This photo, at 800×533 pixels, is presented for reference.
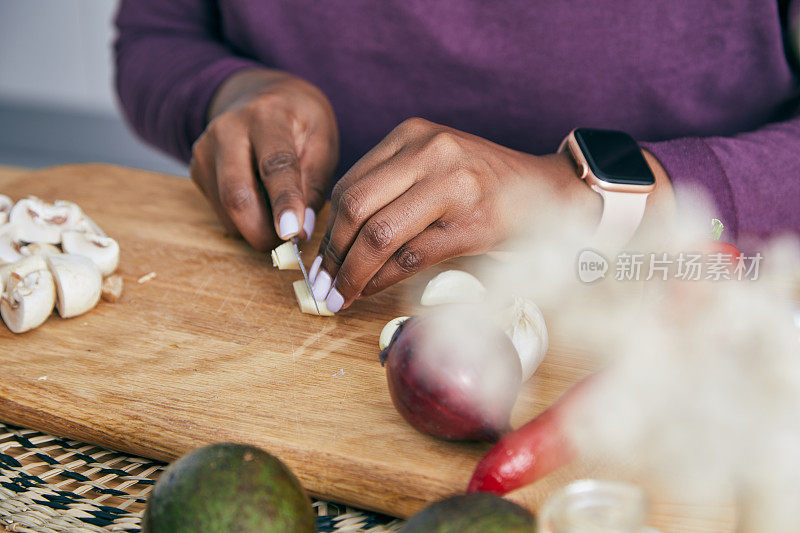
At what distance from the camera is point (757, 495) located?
0.61m

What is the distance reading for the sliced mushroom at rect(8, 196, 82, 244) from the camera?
40.1 inches

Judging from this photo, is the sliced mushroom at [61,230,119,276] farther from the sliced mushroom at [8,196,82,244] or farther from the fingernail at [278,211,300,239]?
the fingernail at [278,211,300,239]

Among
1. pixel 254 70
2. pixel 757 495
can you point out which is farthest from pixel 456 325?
pixel 254 70

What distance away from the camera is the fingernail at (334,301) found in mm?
907

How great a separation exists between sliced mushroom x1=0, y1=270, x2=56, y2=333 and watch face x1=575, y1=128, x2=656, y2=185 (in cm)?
77

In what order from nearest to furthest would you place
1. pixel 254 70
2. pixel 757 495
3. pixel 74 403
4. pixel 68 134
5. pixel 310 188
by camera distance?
pixel 757 495
pixel 74 403
pixel 310 188
pixel 254 70
pixel 68 134

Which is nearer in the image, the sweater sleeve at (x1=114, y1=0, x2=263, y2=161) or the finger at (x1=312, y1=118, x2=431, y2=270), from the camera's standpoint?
the finger at (x1=312, y1=118, x2=431, y2=270)

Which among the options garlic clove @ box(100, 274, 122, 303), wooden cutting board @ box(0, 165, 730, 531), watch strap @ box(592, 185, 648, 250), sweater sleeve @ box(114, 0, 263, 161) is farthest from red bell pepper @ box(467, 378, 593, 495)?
sweater sleeve @ box(114, 0, 263, 161)

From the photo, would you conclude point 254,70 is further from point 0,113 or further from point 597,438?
point 0,113

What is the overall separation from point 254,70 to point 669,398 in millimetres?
1026

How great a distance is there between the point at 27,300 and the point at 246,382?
0.33 metres

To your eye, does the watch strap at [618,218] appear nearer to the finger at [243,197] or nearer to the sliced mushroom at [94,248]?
the finger at [243,197]

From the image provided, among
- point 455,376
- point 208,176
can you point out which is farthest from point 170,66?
point 455,376

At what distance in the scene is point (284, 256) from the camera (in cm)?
104
